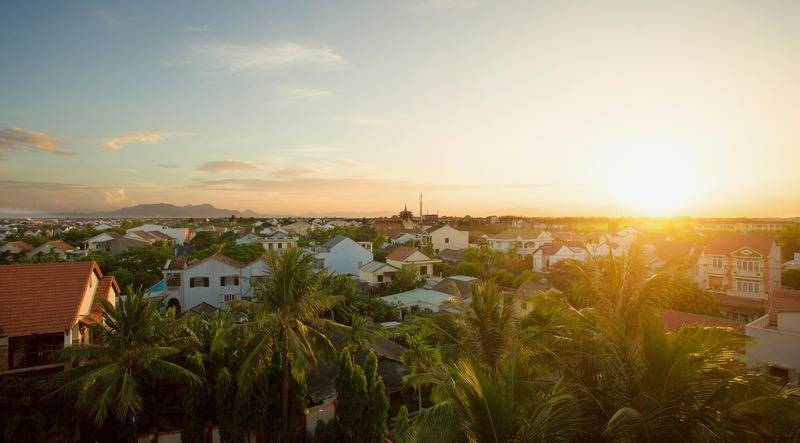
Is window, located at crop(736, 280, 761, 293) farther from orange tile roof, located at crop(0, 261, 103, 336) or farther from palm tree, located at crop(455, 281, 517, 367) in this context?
orange tile roof, located at crop(0, 261, 103, 336)

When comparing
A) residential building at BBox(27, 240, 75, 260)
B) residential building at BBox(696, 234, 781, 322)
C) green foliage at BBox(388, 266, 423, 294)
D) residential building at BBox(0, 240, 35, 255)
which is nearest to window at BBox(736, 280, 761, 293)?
residential building at BBox(696, 234, 781, 322)

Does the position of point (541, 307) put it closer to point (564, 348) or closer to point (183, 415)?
point (564, 348)

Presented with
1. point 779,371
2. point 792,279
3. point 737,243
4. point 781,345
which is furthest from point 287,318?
point 792,279

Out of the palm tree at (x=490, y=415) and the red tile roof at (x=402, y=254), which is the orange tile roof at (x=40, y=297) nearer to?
the palm tree at (x=490, y=415)

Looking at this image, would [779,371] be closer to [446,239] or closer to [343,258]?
[343,258]

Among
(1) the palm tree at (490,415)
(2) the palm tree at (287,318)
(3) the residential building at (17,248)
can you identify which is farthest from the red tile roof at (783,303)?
(3) the residential building at (17,248)

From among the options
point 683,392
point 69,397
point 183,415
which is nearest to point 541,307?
point 683,392
